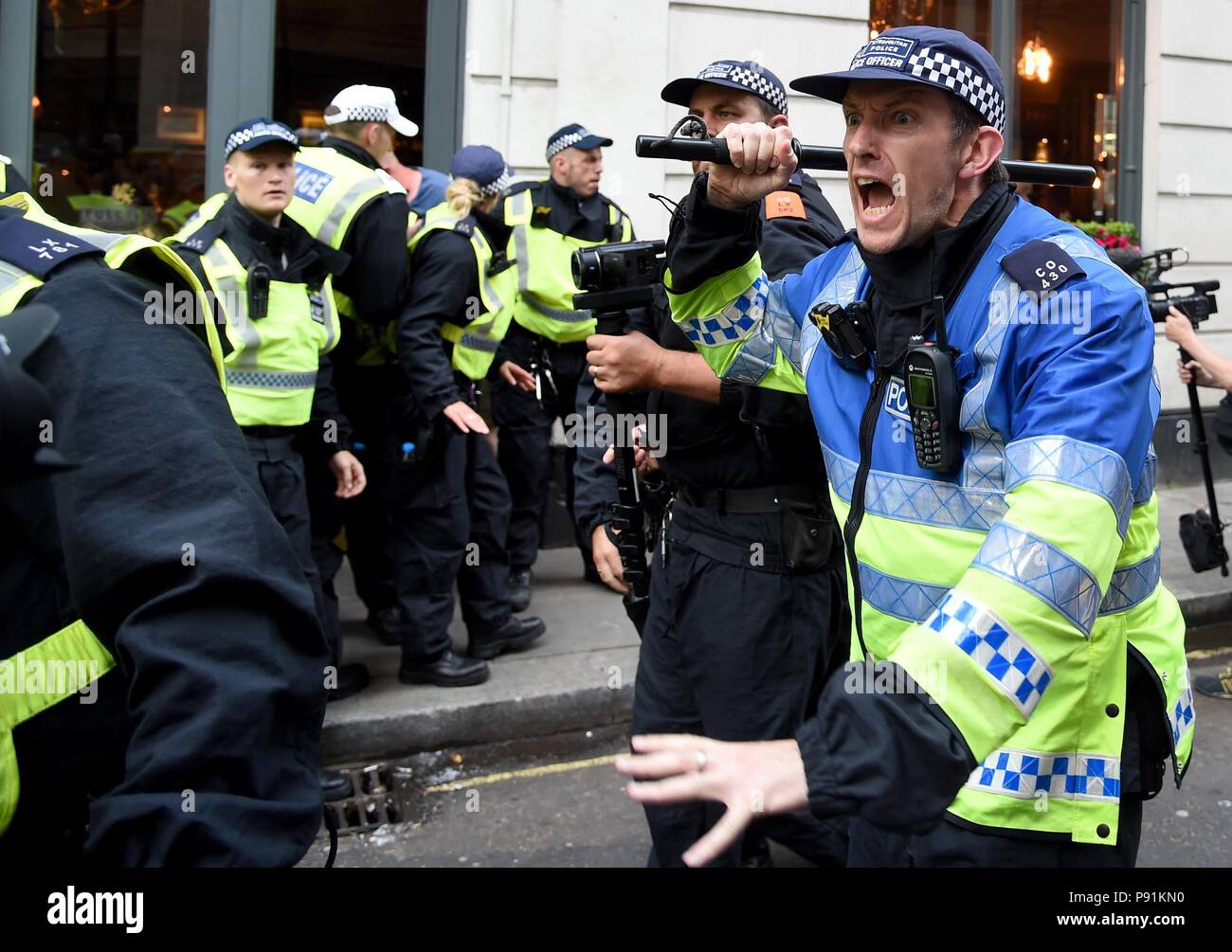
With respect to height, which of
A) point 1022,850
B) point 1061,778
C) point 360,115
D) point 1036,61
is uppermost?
point 1036,61

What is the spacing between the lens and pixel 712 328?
2875mm

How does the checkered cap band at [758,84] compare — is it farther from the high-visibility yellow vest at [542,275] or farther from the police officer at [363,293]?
the high-visibility yellow vest at [542,275]

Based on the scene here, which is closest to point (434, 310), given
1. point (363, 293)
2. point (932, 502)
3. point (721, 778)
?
point (363, 293)

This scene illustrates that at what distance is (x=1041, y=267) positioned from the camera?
212 cm

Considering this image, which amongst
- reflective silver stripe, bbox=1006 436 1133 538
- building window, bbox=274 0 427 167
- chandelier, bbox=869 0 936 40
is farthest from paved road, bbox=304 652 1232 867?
chandelier, bbox=869 0 936 40

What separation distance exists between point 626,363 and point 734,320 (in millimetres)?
572

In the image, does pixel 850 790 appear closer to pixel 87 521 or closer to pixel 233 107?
pixel 87 521

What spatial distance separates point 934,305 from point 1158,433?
27.6 ft

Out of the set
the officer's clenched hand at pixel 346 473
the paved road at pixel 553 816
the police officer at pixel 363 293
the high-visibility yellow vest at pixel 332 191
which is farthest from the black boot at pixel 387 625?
the high-visibility yellow vest at pixel 332 191

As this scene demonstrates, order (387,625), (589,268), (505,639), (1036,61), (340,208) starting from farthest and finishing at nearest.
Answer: (1036,61), (387,625), (505,639), (340,208), (589,268)

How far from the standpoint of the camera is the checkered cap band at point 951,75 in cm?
220

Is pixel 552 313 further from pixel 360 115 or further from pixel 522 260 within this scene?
pixel 360 115

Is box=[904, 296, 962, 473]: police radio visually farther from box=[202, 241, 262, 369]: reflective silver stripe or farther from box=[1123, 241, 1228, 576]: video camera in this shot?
box=[1123, 241, 1228, 576]: video camera
